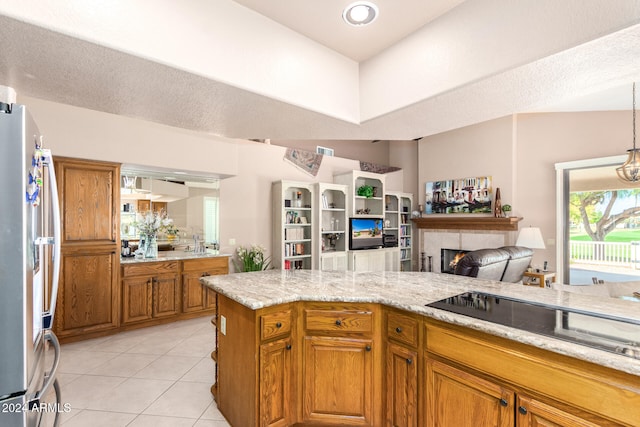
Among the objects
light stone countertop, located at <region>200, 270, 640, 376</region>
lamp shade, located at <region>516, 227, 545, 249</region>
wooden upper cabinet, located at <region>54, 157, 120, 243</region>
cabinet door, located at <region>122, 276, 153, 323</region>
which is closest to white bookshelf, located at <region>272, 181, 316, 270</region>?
cabinet door, located at <region>122, 276, 153, 323</region>

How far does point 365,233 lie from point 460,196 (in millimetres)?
2200

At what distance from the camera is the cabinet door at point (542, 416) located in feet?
3.77

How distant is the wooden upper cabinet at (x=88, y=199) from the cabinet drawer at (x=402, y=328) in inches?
137

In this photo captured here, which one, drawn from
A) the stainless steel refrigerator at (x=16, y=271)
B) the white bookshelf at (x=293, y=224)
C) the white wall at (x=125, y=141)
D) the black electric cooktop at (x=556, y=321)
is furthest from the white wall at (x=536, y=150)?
the stainless steel refrigerator at (x=16, y=271)

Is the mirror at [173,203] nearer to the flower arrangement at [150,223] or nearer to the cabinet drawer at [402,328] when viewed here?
the flower arrangement at [150,223]

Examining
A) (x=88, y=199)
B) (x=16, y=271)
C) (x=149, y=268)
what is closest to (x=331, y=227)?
(x=149, y=268)

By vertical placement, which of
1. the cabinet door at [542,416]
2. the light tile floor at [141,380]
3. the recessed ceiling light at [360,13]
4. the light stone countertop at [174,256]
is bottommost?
the light tile floor at [141,380]

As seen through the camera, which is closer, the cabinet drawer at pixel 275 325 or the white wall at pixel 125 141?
the cabinet drawer at pixel 275 325

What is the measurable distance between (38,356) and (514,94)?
2.60 metres

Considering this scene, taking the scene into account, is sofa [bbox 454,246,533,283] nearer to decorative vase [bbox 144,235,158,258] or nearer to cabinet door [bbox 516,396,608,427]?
cabinet door [bbox 516,396,608,427]

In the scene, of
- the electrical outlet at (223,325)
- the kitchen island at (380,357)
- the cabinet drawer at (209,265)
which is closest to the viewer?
the kitchen island at (380,357)

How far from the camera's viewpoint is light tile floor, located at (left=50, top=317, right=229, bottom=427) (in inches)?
85.4

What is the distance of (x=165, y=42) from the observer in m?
1.31

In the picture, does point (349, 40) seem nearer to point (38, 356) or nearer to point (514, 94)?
point (514, 94)
